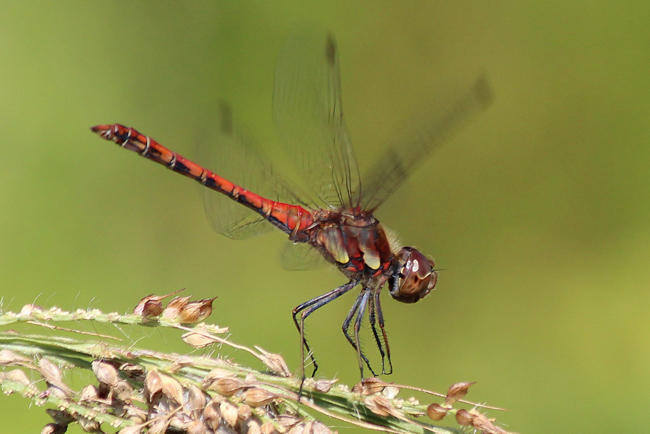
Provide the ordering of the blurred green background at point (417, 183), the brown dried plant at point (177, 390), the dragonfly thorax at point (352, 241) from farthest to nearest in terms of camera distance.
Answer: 1. the blurred green background at point (417, 183)
2. the dragonfly thorax at point (352, 241)
3. the brown dried plant at point (177, 390)

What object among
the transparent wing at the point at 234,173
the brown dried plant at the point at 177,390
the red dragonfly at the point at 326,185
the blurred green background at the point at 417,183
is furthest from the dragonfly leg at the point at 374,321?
the blurred green background at the point at 417,183

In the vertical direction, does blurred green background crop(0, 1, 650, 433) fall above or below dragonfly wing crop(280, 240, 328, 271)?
above

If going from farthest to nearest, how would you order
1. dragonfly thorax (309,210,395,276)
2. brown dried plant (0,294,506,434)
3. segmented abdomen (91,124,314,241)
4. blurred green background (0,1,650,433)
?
blurred green background (0,1,650,433) → dragonfly thorax (309,210,395,276) → segmented abdomen (91,124,314,241) → brown dried plant (0,294,506,434)

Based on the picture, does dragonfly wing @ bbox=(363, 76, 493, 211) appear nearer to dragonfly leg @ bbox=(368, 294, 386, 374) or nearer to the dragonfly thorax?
the dragonfly thorax

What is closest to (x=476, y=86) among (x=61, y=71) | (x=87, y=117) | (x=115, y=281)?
Answer: (x=115, y=281)

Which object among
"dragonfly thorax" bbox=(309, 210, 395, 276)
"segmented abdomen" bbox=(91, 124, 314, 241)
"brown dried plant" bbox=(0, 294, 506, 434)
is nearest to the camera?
"brown dried plant" bbox=(0, 294, 506, 434)

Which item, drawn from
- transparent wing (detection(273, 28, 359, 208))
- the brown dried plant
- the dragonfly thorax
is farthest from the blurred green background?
the brown dried plant

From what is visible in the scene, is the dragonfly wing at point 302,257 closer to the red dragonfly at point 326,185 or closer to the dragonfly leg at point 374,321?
the red dragonfly at point 326,185
